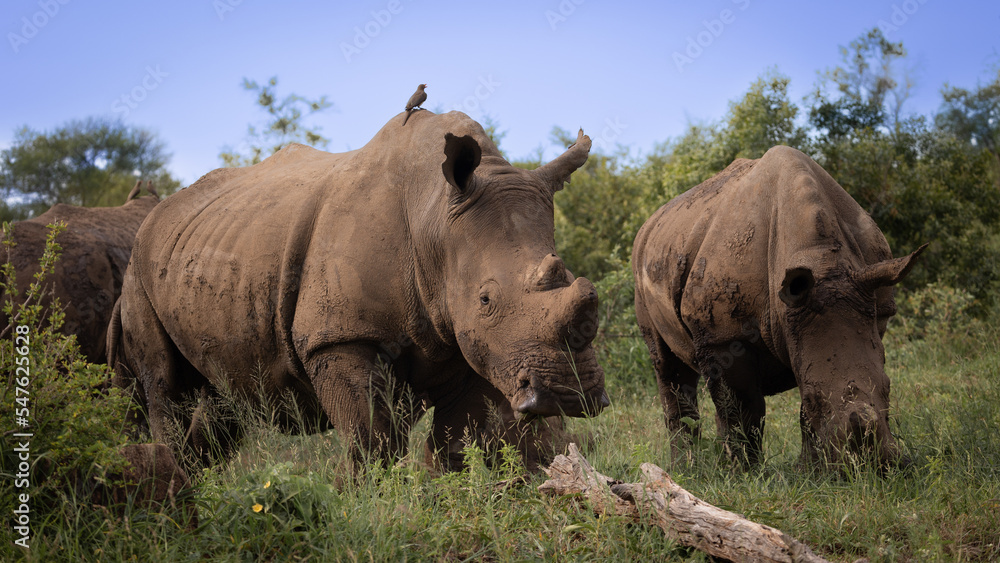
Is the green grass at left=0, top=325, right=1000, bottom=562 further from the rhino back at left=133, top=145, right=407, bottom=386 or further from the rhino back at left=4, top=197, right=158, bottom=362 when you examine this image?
the rhino back at left=4, top=197, right=158, bottom=362

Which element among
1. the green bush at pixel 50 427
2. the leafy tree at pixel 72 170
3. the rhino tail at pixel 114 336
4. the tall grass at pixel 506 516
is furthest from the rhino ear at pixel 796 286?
the leafy tree at pixel 72 170

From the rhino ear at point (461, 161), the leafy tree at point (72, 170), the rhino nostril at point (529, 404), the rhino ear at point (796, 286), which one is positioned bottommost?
the rhino nostril at point (529, 404)

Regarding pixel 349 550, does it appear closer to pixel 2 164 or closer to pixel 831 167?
pixel 831 167

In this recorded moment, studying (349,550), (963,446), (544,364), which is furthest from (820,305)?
(349,550)

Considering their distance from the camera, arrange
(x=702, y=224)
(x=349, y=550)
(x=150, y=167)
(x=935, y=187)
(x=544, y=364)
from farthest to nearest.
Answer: (x=150, y=167), (x=935, y=187), (x=702, y=224), (x=544, y=364), (x=349, y=550)

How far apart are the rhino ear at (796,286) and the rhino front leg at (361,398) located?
212cm

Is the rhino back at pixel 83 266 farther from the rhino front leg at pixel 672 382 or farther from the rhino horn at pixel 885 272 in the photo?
the rhino horn at pixel 885 272

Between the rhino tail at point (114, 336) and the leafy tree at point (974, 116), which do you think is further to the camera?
the leafy tree at point (974, 116)

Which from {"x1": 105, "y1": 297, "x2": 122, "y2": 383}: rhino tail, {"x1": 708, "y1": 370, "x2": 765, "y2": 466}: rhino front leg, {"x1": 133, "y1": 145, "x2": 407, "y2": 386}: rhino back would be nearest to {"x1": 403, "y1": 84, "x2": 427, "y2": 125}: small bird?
{"x1": 133, "y1": 145, "x2": 407, "y2": 386}: rhino back

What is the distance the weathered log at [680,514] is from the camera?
3.18 metres

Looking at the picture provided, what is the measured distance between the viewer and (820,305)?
480cm

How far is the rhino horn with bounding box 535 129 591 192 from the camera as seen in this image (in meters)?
4.98

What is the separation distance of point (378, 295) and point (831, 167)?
29.6ft

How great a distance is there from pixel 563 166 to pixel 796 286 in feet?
4.82
